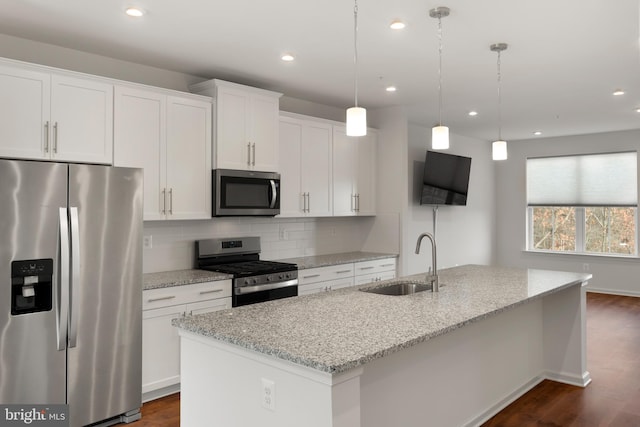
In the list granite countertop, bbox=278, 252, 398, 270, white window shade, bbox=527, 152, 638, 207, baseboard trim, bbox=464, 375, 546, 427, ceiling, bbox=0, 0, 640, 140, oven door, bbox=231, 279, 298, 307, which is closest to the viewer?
ceiling, bbox=0, 0, 640, 140

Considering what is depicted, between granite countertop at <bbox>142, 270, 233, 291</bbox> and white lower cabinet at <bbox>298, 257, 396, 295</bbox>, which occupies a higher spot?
granite countertop at <bbox>142, 270, 233, 291</bbox>

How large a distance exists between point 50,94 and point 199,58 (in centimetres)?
116

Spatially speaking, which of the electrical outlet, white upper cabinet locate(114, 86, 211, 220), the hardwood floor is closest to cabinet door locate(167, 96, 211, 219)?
white upper cabinet locate(114, 86, 211, 220)

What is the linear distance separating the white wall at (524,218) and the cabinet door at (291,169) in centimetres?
535

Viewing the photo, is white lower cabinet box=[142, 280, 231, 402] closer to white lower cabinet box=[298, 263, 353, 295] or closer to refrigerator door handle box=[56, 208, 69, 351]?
refrigerator door handle box=[56, 208, 69, 351]

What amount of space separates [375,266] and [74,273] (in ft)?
11.0

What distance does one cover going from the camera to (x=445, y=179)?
7176mm

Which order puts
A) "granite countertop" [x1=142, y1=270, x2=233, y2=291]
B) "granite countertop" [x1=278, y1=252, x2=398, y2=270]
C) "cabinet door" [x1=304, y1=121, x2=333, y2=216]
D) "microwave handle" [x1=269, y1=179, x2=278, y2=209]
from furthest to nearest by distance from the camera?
"cabinet door" [x1=304, y1=121, x2=333, y2=216] < "granite countertop" [x1=278, y1=252, x2=398, y2=270] < "microwave handle" [x1=269, y1=179, x2=278, y2=209] < "granite countertop" [x1=142, y1=270, x2=233, y2=291]

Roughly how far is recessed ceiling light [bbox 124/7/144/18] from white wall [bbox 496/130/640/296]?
24.3 ft

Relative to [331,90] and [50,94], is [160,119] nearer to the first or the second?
[50,94]

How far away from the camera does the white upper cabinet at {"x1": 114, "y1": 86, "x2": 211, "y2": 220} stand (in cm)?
360

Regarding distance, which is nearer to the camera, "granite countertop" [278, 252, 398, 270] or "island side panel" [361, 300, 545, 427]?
"island side panel" [361, 300, 545, 427]

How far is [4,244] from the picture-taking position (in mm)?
2670

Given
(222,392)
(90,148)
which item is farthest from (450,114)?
(222,392)
